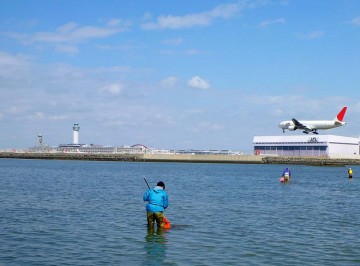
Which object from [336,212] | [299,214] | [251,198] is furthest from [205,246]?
[251,198]

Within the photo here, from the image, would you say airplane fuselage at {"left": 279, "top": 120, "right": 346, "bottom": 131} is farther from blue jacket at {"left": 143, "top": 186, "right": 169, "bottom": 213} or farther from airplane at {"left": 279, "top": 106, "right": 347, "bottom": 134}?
blue jacket at {"left": 143, "top": 186, "right": 169, "bottom": 213}

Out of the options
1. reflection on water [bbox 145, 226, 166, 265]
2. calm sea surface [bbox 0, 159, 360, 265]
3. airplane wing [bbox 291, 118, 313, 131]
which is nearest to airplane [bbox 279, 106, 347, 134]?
airplane wing [bbox 291, 118, 313, 131]

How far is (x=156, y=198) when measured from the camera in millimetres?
22453

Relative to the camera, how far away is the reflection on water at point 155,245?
18100 mm

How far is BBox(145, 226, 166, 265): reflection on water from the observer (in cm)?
1810

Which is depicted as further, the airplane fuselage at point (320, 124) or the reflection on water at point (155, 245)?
the airplane fuselage at point (320, 124)

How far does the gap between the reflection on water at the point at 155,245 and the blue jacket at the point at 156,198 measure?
3.58 feet

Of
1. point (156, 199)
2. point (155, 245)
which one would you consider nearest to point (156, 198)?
point (156, 199)

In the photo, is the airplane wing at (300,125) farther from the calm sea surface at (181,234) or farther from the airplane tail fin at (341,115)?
the calm sea surface at (181,234)

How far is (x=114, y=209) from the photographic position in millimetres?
32875

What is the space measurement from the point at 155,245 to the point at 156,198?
8.08ft

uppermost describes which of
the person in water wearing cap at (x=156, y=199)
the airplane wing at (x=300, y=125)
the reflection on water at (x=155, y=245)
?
the airplane wing at (x=300, y=125)

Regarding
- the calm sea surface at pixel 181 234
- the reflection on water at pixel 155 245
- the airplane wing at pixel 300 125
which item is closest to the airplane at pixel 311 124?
the airplane wing at pixel 300 125

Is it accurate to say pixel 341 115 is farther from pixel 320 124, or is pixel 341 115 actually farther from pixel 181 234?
pixel 181 234
